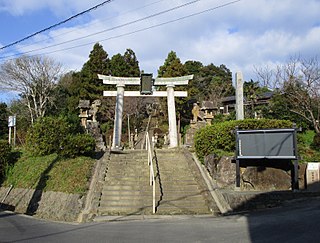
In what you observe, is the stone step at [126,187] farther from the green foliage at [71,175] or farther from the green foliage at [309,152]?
the green foliage at [309,152]

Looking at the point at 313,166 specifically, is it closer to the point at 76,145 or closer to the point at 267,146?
the point at 267,146

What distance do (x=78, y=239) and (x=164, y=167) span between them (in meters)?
7.02

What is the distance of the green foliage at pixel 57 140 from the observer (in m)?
13.8

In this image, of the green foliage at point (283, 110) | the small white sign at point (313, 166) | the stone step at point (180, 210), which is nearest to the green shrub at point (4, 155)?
the stone step at point (180, 210)

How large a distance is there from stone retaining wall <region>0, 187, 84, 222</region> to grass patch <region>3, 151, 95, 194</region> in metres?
0.26

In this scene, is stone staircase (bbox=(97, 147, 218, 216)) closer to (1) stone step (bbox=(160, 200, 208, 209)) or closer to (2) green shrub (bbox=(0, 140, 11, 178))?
(1) stone step (bbox=(160, 200, 208, 209))

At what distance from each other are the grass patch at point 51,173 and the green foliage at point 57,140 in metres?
0.34

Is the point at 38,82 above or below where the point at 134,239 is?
above

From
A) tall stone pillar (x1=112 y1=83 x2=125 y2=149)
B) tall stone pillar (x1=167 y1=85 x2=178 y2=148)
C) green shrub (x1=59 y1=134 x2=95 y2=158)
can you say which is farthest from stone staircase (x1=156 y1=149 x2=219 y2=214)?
tall stone pillar (x1=112 y1=83 x2=125 y2=149)

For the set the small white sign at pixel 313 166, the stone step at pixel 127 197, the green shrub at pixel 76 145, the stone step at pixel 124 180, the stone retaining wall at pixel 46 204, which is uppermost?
the green shrub at pixel 76 145

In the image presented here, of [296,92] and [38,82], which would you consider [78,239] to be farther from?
[38,82]

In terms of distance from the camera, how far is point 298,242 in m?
5.94

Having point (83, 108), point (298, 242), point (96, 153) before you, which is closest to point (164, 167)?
point (96, 153)

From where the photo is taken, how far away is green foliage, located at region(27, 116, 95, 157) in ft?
45.2
